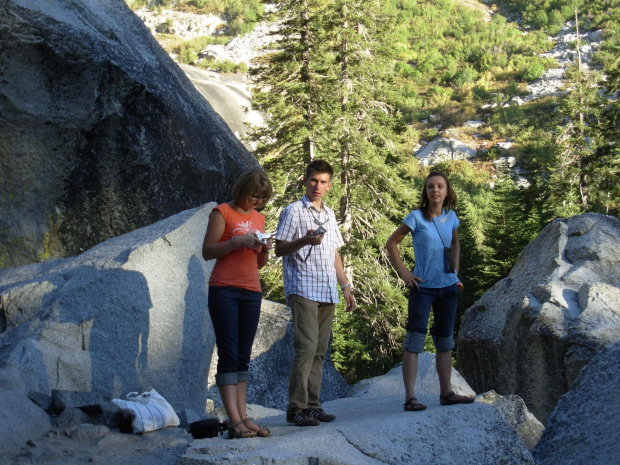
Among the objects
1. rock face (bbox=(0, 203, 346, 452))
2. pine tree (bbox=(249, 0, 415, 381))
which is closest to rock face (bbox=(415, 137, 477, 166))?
pine tree (bbox=(249, 0, 415, 381))

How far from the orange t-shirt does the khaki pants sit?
358 millimetres

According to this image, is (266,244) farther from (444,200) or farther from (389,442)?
(444,200)

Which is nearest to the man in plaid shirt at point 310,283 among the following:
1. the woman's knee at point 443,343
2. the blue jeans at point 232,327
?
the blue jeans at point 232,327

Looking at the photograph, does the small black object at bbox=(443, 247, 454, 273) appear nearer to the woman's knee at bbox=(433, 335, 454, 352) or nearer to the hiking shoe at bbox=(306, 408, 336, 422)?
the woman's knee at bbox=(433, 335, 454, 352)

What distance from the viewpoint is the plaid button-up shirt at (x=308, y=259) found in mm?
4961

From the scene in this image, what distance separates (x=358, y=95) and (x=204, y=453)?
1652cm

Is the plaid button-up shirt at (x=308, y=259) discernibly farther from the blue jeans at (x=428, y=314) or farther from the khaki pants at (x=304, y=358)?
the blue jeans at (x=428, y=314)

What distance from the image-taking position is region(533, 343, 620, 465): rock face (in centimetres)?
385

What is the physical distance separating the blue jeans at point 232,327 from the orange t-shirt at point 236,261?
5cm

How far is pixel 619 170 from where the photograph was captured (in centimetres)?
2464

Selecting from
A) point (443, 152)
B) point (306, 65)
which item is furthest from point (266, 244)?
point (443, 152)

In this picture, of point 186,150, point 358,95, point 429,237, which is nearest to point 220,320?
point 429,237

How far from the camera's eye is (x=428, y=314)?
205 inches

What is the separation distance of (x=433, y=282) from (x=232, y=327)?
1624 mm
